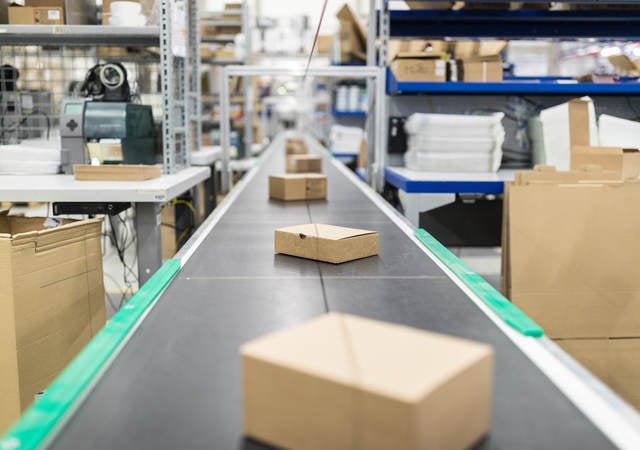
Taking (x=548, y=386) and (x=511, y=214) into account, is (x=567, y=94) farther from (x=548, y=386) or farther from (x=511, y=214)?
(x=548, y=386)

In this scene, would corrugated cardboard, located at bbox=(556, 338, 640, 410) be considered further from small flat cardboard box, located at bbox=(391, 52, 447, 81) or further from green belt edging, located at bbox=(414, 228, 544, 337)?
small flat cardboard box, located at bbox=(391, 52, 447, 81)

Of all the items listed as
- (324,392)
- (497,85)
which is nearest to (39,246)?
(324,392)

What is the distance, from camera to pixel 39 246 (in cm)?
156

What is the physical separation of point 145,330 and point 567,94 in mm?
2931

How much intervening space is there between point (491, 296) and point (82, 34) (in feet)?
6.39

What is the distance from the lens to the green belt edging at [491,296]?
3.16ft

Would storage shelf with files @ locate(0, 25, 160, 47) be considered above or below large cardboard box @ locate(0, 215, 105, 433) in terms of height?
above

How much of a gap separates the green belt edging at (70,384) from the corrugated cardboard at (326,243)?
443 mm

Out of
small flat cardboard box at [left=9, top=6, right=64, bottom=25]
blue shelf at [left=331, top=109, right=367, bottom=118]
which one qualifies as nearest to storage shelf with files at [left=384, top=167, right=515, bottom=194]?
small flat cardboard box at [left=9, top=6, right=64, bottom=25]

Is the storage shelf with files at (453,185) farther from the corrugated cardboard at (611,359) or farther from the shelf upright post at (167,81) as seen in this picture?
the shelf upright post at (167,81)

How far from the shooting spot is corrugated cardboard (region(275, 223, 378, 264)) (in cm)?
141

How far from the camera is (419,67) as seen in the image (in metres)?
2.96

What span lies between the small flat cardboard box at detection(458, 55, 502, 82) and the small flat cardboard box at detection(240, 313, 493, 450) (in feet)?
8.28

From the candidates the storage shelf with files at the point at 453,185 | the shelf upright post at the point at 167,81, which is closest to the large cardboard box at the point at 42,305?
the shelf upright post at the point at 167,81
